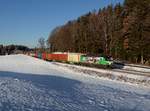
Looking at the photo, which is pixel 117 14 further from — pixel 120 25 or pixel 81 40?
pixel 81 40

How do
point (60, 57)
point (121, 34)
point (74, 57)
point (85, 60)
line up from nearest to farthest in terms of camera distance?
point (85, 60) < point (74, 57) < point (121, 34) < point (60, 57)

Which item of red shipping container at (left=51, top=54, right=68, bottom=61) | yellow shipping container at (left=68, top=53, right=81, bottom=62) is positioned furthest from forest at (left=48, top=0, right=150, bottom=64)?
red shipping container at (left=51, top=54, right=68, bottom=61)

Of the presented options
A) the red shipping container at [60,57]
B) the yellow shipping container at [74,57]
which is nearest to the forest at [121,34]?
the yellow shipping container at [74,57]

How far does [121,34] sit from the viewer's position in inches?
2434

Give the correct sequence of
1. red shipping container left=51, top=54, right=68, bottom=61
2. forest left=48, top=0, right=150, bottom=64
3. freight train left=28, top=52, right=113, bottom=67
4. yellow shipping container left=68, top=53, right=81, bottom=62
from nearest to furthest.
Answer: freight train left=28, top=52, right=113, bottom=67
forest left=48, top=0, right=150, bottom=64
yellow shipping container left=68, top=53, right=81, bottom=62
red shipping container left=51, top=54, right=68, bottom=61

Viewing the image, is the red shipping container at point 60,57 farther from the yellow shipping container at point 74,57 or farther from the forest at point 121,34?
the forest at point 121,34

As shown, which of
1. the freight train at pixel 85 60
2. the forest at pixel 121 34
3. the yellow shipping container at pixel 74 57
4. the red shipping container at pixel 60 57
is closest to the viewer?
Result: the freight train at pixel 85 60

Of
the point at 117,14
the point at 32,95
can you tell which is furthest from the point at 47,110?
the point at 117,14

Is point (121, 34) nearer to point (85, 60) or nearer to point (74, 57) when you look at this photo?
point (74, 57)

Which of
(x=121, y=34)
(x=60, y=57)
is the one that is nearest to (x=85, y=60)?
(x=121, y=34)

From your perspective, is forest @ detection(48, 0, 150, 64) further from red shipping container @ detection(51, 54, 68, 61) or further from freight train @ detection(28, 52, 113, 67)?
red shipping container @ detection(51, 54, 68, 61)

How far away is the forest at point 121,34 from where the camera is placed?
50.3 m

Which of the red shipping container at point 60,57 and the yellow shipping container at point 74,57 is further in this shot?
the red shipping container at point 60,57

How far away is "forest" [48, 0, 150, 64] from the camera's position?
50.3 metres
